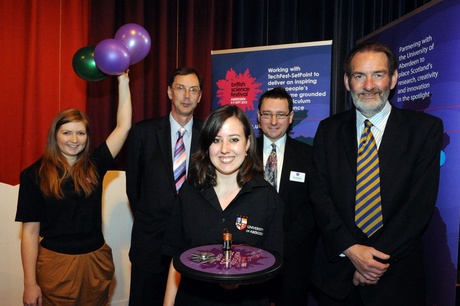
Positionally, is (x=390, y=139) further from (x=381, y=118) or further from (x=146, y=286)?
(x=146, y=286)

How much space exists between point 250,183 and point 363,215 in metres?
0.70

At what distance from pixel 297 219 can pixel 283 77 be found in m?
1.49

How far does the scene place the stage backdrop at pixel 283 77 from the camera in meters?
3.50

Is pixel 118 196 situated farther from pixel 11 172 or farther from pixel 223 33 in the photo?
pixel 223 33

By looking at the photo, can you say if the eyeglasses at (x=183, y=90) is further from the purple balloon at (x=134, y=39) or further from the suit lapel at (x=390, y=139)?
the suit lapel at (x=390, y=139)

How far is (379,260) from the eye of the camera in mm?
1945

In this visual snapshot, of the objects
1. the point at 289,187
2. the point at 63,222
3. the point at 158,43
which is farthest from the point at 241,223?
the point at 158,43

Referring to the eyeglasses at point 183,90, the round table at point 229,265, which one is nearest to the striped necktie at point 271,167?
the eyeglasses at point 183,90

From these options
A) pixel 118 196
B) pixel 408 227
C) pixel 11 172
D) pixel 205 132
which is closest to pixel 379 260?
pixel 408 227

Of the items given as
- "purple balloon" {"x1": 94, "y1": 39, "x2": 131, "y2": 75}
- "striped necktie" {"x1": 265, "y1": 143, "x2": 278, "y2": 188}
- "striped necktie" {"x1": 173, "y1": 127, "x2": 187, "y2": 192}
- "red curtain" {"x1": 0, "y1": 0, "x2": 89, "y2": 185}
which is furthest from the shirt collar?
"red curtain" {"x1": 0, "y1": 0, "x2": 89, "y2": 185}

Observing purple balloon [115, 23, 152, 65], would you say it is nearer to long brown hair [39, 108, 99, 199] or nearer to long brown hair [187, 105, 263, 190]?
long brown hair [39, 108, 99, 199]

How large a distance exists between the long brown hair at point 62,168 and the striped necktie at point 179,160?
0.52m

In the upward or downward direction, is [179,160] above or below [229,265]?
above

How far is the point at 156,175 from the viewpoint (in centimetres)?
266
